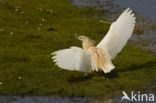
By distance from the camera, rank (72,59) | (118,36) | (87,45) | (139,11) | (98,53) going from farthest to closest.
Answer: (139,11), (118,36), (87,45), (98,53), (72,59)

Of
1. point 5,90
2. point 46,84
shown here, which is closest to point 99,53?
point 46,84

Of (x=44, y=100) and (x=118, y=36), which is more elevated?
(x=118, y=36)

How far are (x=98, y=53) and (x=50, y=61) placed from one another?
1495 mm

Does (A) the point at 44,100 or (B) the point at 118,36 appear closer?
(A) the point at 44,100

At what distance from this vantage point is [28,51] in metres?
16.1

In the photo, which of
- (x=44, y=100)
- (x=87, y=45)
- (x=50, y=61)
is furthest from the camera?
(x=50, y=61)

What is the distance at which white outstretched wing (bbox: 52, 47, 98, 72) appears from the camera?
13.8 meters

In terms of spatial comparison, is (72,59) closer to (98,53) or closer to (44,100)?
(98,53)

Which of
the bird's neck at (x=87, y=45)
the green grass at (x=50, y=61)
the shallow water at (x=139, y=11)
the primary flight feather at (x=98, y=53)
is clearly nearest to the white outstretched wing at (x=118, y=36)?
the primary flight feather at (x=98, y=53)

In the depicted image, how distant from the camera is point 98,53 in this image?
14406 mm

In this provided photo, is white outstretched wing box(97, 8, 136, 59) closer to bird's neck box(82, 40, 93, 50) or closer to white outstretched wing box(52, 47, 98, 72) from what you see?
bird's neck box(82, 40, 93, 50)

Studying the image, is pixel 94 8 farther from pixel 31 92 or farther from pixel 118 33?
pixel 31 92

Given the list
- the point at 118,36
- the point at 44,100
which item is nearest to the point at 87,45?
the point at 118,36

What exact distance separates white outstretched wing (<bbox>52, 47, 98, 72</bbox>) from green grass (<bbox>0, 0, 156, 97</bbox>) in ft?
1.35
